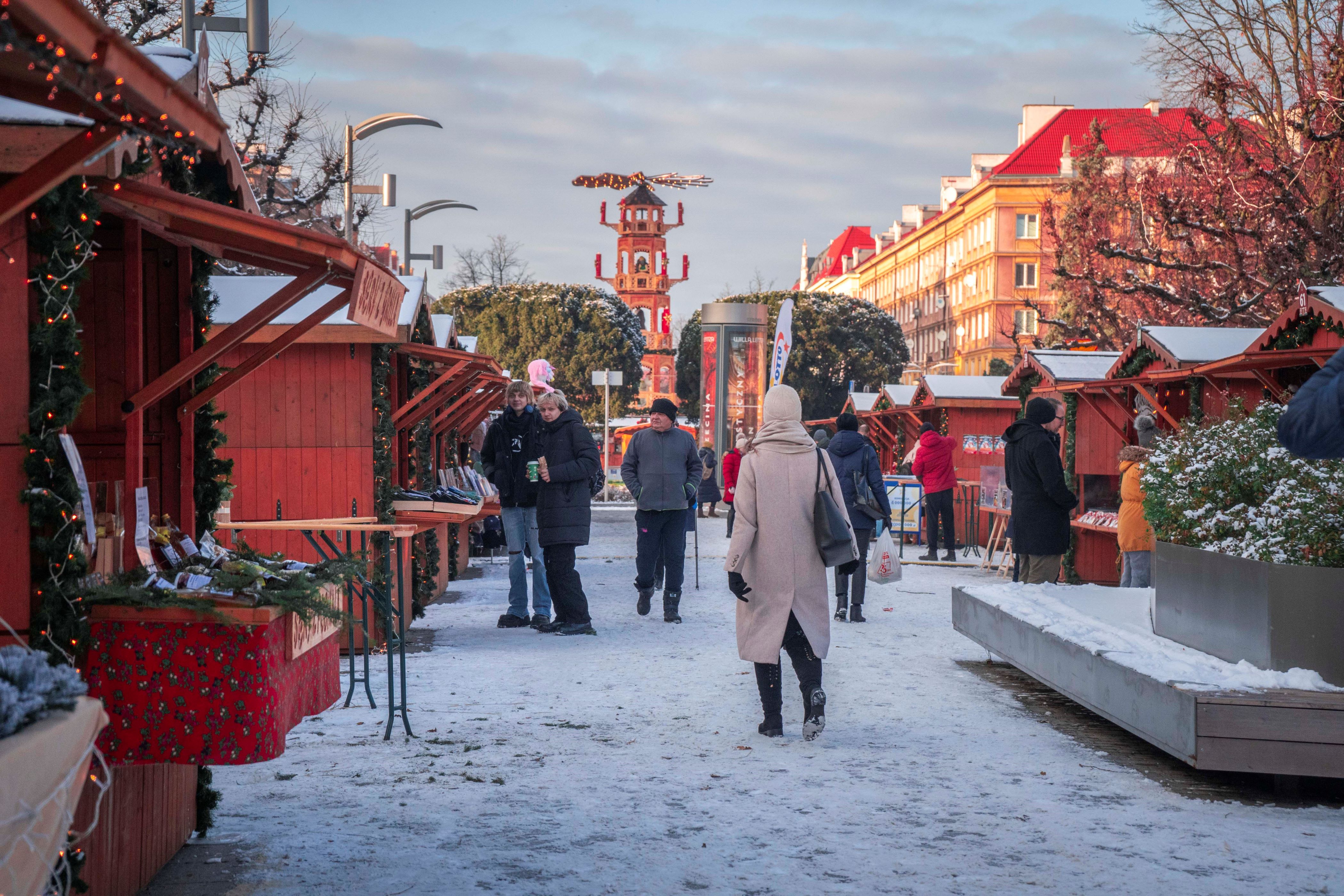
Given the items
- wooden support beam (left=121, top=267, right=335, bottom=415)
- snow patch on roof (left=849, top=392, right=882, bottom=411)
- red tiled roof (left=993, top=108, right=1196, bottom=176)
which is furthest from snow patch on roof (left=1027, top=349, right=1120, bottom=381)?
red tiled roof (left=993, top=108, right=1196, bottom=176)

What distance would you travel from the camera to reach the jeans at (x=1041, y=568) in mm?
10414

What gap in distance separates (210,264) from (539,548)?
5.79 m

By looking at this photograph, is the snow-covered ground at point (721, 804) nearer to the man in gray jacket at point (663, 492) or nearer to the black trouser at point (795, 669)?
the black trouser at point (795, 669)

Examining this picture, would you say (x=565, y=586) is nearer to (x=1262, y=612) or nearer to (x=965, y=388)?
(x=1262, y=612)

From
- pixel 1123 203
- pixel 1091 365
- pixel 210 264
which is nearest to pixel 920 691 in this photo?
pixel 210 264

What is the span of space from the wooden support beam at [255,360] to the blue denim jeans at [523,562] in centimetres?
550

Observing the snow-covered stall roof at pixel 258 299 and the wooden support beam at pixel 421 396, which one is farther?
the wooden support beam at pixel 421 396

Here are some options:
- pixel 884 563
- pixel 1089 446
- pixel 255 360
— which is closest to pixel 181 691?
pixel 255 360

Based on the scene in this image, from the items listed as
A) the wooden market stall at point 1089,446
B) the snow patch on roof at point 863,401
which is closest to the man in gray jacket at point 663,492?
the wooden market stall at point 1089,446

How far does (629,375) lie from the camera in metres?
63.6

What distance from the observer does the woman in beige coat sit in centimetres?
686

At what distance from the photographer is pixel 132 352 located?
16.0 feet

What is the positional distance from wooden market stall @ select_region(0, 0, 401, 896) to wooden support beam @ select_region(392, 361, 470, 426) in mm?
5321

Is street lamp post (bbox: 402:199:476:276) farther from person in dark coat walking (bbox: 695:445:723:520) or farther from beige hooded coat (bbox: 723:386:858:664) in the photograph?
beige hooded coat (bbox: 723:386:858:664)
